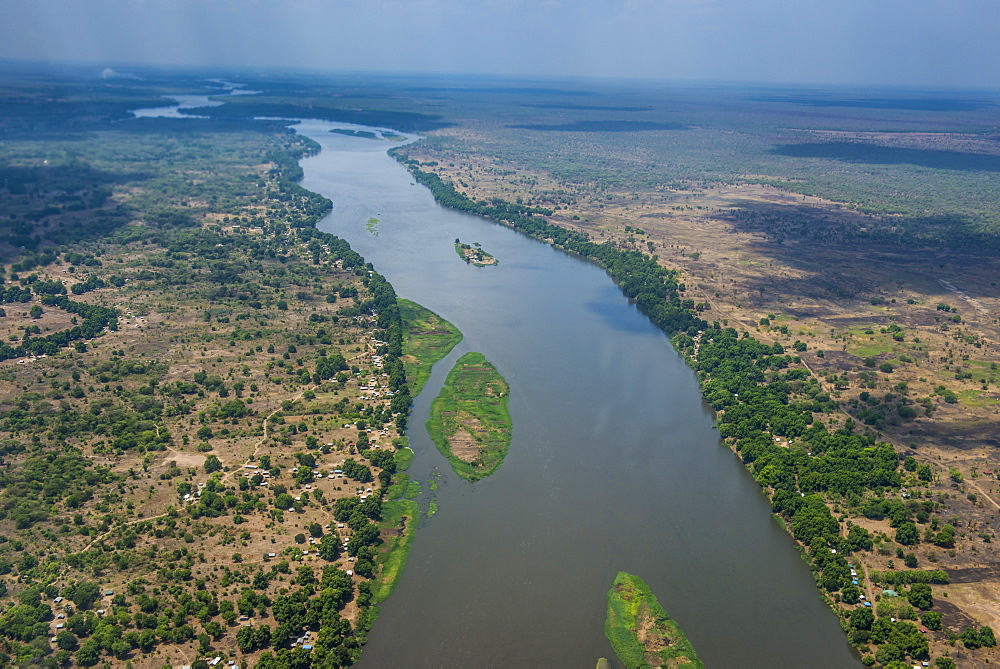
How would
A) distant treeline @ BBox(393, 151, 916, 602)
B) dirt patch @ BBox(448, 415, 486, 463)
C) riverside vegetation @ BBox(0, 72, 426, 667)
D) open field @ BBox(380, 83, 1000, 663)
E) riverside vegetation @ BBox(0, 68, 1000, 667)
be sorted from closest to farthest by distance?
riverside vegetation @ BBox(0, 72, 426, 667) → riverside vegetation @ BBox(0, 68, 1000, 667) → distant treeline @ BBox(393, 151, 916, 602) → open field @ BBox(380, 83, 1000, 663) → dirt patch @ BBox(448, 415, 486, 463)

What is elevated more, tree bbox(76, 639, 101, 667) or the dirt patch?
tree bbox(76, 639, 101, 667)

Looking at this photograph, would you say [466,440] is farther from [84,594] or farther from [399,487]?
[84,594]

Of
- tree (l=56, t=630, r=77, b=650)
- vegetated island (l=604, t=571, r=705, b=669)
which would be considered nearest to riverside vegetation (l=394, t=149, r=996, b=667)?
vegetated island (l=604, t=571, r=705, b=669)

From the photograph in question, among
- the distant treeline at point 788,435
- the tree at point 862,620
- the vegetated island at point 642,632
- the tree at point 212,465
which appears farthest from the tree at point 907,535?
the tree at point 212,465

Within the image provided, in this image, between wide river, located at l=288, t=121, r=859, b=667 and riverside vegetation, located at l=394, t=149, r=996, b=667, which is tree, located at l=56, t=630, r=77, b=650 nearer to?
wide river, located at l=288, t=121, r=859, b=667

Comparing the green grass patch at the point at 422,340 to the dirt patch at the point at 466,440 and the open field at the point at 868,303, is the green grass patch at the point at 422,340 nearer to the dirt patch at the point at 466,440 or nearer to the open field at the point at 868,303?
the dirt patch at the point at 466,440

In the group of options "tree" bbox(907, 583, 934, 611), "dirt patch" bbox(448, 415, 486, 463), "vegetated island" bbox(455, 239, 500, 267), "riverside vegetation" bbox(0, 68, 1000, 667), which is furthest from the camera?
"vegetated island" bbox(455, 239, 500, 267)

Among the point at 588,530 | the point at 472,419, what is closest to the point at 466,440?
the point at 472,419

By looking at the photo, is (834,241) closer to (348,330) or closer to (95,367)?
(348,330)
